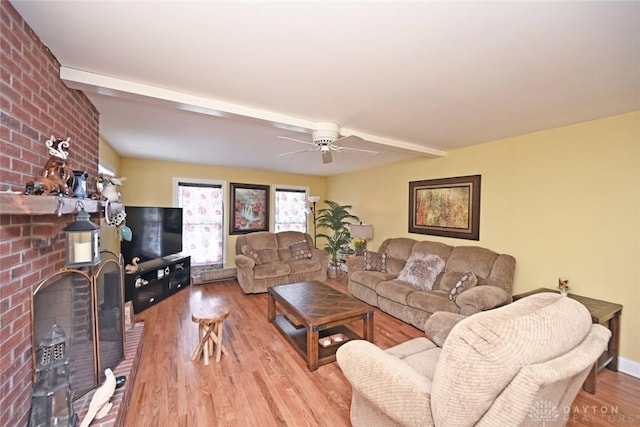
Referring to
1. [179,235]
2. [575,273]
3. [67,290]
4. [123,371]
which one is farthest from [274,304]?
[575,273]

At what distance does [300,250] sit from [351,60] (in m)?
4.00

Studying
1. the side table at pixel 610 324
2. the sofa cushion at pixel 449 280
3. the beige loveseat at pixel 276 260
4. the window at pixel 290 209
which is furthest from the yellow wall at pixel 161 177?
the side table at pixel 610 324

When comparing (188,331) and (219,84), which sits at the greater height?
(219,84)

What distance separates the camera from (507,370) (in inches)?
37.5

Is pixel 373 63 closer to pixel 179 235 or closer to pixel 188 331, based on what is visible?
pixel 188 331

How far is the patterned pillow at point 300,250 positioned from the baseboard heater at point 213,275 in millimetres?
1264

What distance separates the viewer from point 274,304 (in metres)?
3.31

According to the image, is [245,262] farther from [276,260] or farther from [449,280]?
[449,280]

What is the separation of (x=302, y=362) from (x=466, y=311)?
1.76 metres

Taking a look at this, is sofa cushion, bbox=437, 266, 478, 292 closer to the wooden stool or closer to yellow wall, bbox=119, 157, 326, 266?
the wooden stool

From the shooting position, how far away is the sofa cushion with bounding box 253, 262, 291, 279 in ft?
14.3

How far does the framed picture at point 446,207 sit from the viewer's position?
358 centimetres

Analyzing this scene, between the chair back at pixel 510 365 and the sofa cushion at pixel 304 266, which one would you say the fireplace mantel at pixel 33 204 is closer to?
the chair back at pixel 510 365

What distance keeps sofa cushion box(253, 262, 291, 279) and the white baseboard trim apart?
159 inches
